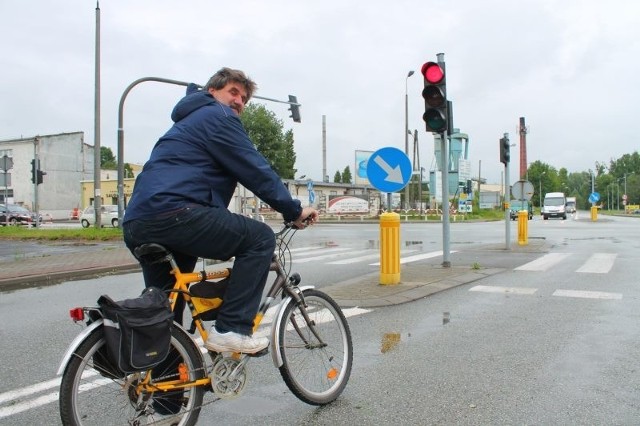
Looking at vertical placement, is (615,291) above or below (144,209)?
below

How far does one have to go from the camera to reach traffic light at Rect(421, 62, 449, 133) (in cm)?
949

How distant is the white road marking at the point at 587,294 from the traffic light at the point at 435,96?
3392 millimetres

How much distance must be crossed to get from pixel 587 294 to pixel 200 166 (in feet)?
21.8

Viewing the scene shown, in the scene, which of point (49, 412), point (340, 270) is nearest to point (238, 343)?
point (49, 412)

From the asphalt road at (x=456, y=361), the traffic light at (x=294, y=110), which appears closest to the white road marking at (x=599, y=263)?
the asphalt road at (x=456, y=361)

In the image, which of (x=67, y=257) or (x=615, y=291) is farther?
(x=67, y=257)

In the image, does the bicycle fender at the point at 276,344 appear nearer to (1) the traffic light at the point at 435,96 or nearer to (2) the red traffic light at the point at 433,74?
(1) the traffic light at the point at 435,96

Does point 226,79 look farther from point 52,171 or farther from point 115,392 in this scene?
point 52,171

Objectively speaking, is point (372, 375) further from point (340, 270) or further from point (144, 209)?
point (340, 270)

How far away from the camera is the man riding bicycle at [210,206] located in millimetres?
2836

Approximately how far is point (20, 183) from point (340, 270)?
56.5 meters

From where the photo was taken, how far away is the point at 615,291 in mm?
8016

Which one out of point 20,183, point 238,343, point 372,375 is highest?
point 20,183

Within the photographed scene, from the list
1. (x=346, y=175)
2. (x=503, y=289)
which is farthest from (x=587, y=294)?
(x=346, y=175)
